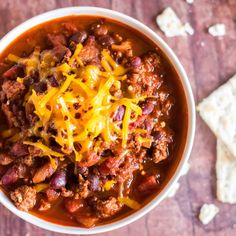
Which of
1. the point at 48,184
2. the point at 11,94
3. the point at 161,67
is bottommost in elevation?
the point at 48,184

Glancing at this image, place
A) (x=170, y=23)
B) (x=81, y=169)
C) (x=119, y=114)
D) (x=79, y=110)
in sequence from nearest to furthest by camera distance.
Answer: (x=79, y=110) → (x=119, y=114) → (x=81, y=169) → (x=170, y=23)

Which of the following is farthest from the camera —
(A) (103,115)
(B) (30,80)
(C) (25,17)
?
(C) (25,17)

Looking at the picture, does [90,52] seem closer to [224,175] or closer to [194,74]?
[194,74]

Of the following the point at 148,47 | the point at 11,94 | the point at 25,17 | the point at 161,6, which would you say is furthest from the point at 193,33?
the point at 11,94

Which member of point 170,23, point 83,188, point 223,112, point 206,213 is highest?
point 170,23

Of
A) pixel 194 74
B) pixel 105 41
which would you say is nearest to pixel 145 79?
pixel 105 41

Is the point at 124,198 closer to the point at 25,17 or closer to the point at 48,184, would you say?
the point at 48,184

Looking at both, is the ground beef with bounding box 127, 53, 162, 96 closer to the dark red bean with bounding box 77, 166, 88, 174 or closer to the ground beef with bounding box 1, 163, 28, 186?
the dark red bean with bounding box 77, 166, 88, 174
